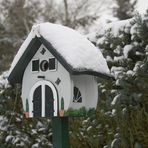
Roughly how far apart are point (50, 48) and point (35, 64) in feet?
0.92

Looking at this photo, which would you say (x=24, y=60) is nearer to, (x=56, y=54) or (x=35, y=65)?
(x=35, y=65)

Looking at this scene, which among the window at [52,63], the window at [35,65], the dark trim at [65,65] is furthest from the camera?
the window at [35,65]

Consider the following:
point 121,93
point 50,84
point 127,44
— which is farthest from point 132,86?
point 50,84

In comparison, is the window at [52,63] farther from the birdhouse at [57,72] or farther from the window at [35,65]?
the window at [35,65]

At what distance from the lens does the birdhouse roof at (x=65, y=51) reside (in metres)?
3.12

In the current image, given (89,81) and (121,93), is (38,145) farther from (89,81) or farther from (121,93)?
(89,81)

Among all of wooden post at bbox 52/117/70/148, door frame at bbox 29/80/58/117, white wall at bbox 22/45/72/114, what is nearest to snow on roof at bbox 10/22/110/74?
white wall at bbox 22/45/72/114

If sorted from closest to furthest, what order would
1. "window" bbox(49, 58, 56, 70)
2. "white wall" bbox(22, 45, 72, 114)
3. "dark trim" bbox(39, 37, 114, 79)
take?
1. "dark trim" bbox(39, 37, 114, 79)
2. "white wall" bbox(22, 45, 72, 114)
3. "window" bbox(49, 58, 56, 70)

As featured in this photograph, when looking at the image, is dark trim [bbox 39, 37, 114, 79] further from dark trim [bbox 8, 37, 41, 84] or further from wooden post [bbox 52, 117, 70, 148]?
wooden post [bbox 52, 117, 70, 148]

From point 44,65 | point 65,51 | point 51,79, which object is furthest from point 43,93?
point 65,51

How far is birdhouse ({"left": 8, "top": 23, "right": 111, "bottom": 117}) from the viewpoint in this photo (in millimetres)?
3148

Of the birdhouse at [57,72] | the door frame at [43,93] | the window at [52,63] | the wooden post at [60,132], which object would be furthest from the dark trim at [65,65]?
the wooden post at [60,132]

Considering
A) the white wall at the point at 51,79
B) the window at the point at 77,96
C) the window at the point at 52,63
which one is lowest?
the window at the point at 77,96

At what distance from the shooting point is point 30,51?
11.2 ft
